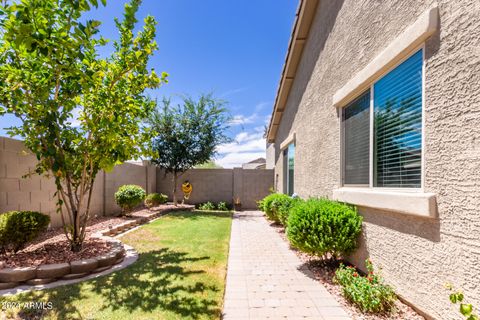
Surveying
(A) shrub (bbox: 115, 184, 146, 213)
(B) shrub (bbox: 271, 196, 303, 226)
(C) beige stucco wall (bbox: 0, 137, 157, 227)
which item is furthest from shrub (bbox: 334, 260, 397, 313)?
(A) shrub (bbox: 115, 184, 146, 213)

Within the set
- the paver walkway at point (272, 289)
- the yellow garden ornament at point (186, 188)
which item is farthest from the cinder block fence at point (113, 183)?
the paver walkway at point (272, 289)

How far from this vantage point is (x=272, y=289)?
4.03m

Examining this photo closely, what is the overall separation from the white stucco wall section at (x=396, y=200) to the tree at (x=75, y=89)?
14.5 ft

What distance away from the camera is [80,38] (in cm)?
344

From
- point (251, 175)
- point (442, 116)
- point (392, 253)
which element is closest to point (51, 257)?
point (392, 253)

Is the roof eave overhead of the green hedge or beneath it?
overhead

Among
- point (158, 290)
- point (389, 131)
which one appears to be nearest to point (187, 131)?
point (158, 290)

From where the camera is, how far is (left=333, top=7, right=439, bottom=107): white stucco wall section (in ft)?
9.41

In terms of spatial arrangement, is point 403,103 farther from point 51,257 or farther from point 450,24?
point 51,257

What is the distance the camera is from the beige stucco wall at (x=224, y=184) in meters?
15.1

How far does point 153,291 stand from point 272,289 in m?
1.82

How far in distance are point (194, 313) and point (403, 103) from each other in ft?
12.9

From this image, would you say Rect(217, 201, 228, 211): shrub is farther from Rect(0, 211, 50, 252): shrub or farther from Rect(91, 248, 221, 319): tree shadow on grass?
Rect(0, 211, 50, 252): shrub

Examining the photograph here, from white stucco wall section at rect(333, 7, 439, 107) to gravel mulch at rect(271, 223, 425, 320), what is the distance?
129 inches
